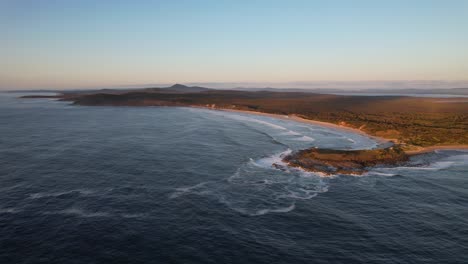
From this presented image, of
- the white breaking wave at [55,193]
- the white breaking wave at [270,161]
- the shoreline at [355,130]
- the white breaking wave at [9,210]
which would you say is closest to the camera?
the white breaking wave at [9,210]

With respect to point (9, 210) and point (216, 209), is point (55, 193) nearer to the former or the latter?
point (9, 210)

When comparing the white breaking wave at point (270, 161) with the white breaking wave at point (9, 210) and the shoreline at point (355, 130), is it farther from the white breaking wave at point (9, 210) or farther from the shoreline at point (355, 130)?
the white breaking wave at point (9, 210)

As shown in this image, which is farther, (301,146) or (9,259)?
(301,146)

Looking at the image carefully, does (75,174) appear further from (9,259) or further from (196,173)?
(9,259)

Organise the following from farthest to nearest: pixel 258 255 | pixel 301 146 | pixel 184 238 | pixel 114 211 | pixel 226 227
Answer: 1. pixel 301 146
2. pixel 114 211
3. pixel 226 227
4. pixel 184 238
5. pixel 258 255

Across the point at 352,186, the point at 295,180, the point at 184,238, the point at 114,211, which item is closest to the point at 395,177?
the point at 352,186

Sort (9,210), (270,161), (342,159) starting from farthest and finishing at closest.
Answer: (270,161), (342,159), (9,210)

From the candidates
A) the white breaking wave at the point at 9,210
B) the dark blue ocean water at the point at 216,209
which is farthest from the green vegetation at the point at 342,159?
the white breaking wave at the point at 9,210

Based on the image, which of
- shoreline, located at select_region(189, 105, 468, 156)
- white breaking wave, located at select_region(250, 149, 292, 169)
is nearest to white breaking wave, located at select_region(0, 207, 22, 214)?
white breaking wave, located at select_region(250, 149, 292, 169)

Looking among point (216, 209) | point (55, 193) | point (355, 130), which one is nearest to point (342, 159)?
point (216, 209)
